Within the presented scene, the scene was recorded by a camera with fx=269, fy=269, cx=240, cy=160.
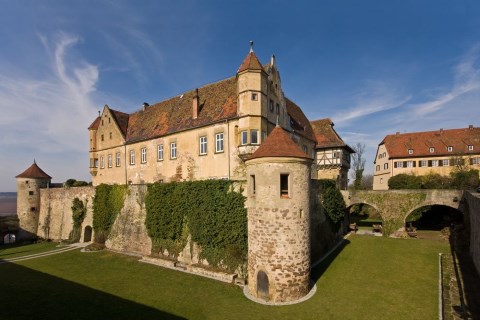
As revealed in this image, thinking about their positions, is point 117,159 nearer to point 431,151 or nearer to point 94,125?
point 94,125

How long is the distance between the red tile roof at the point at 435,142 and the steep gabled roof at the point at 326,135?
15.8 metres

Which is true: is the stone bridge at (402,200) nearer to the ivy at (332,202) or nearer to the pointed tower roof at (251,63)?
the ivy at (332,202)

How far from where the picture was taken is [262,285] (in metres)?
15.7

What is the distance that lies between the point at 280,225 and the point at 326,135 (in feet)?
87.2

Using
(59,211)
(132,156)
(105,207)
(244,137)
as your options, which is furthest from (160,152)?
(59,211)

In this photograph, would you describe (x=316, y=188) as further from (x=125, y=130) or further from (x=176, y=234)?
(x=125, y=130)

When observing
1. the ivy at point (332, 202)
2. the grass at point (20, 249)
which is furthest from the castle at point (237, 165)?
the grass at point (20, 249)

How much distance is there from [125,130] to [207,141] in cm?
1633

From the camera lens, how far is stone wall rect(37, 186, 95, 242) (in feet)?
108

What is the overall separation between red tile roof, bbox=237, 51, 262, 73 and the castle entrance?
16.3m

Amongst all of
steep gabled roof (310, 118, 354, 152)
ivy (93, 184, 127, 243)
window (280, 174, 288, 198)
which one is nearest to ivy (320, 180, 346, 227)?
window (280, 174, 288, 198)

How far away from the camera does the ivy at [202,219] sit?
1912 cm

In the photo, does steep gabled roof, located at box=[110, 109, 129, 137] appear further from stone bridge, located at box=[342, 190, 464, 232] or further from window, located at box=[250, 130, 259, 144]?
stone bridge, located at box=[342, 190, 464, 232]

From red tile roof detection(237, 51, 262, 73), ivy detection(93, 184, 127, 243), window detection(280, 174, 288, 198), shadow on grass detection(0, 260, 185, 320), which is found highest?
red tile roof detection(237, 51, 262, 73)
